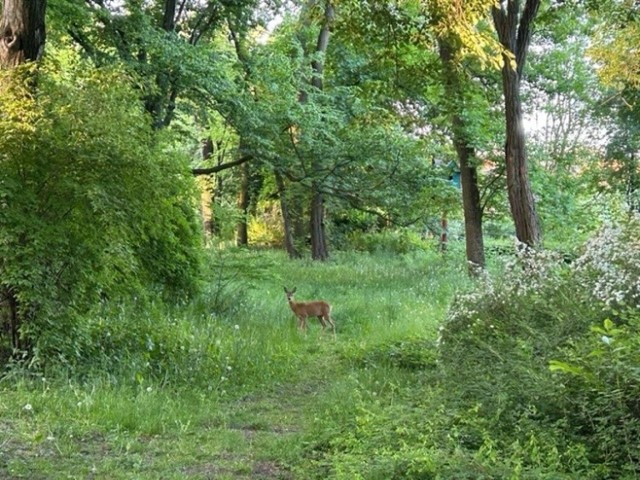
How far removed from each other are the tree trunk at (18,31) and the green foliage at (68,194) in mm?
387

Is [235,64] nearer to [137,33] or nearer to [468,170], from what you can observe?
[137,33]

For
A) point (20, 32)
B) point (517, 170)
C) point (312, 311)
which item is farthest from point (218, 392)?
point (517, 170)

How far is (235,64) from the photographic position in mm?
13914

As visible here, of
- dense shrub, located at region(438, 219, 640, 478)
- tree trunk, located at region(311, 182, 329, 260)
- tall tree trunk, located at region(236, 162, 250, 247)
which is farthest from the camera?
tall tree trunk, located at region(236, 162, 250, 247)

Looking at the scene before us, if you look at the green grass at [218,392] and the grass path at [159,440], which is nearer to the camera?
the grass path at [159,440]

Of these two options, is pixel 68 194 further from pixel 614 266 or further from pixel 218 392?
pixel 614 266

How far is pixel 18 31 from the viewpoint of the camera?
20.7 ft

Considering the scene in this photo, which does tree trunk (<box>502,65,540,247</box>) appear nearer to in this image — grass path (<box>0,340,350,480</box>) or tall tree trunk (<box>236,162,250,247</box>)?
grass path (<box>0,340,350,480</box>)

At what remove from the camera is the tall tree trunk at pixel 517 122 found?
363 inches

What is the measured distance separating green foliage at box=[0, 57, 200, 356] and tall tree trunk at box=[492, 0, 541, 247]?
550cm

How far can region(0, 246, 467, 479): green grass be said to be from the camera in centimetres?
407

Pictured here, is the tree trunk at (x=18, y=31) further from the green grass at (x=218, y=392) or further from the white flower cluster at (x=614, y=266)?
the white flower cluster at (x=614, y=266)

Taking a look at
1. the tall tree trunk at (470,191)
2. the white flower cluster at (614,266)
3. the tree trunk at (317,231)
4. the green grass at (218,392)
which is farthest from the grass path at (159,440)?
the tree trunk at (317,231)

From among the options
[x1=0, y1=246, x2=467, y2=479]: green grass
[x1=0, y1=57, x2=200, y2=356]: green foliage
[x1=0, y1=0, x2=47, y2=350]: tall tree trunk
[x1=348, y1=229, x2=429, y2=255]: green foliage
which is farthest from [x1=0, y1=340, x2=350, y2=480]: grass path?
[x1=348, y1=229, x2=429, y2=255]: green foliage
